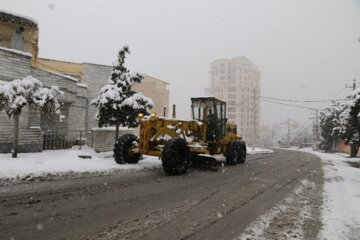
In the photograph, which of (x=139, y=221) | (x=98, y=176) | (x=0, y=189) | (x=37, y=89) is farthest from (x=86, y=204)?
(x=37, y=89)

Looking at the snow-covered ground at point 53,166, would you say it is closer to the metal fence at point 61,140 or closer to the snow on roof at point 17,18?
the metal fence at point 61,140

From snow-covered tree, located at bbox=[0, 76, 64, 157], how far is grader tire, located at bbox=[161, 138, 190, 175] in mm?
5080

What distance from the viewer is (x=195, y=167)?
13750mm

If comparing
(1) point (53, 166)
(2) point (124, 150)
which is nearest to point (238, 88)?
(2) point (124, 150)

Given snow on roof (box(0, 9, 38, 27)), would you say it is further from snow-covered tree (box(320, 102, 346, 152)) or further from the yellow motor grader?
snow-covered tree (box(320, 102, 346, 152))

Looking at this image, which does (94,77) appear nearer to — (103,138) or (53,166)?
(103,138)

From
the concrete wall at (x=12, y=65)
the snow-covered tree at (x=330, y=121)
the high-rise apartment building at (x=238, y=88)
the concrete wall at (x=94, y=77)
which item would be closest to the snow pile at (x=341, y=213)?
the concrete wall at (x=12, y=65)

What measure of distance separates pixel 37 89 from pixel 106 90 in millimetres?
3763

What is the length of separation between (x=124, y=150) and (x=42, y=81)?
737 cm

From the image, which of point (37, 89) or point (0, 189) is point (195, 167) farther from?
point (0, 189)

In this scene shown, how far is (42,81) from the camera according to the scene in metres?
17.5

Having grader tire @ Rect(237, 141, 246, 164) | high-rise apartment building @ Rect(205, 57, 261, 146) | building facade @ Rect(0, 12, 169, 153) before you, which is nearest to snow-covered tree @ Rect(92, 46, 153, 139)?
building facade @ Rect(0, 12, 169, 153)

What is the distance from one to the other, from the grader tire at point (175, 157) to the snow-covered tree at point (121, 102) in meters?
4.91

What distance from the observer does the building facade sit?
47.6ft
